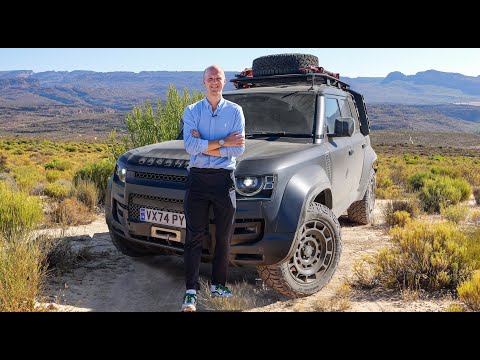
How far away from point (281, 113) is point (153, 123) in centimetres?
559

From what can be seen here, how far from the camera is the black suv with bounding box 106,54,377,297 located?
13.3ft

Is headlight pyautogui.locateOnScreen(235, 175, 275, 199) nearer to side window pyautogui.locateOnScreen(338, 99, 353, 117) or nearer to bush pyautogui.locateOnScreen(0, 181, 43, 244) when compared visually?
side window pyautogui.locateOnScreen(338, 99, 353, 117)

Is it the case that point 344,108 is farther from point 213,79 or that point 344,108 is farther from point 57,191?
point 57,191

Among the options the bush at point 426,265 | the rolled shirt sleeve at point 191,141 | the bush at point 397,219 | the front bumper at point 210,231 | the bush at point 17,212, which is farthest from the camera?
the bush at point 397,219

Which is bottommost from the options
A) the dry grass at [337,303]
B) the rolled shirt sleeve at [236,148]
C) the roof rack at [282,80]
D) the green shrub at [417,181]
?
the green shrub at [417,181]

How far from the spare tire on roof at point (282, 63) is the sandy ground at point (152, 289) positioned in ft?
9.57

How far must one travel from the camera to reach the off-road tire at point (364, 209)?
7680mm

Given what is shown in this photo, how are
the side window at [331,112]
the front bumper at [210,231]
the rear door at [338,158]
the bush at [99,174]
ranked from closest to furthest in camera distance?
the front bumper at [210,231], the rear door at [338,158], the side window at [331,112], the bush at [99,174]

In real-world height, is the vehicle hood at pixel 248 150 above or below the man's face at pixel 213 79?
below

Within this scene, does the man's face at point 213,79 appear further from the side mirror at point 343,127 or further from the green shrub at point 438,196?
the green shrub at point 438,196

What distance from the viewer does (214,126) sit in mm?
3941

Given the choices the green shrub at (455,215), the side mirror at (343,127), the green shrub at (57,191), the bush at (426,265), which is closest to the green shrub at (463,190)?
the green shrub at (455,215)

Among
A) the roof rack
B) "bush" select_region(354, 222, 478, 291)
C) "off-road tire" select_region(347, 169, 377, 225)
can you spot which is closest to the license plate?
"bush" select_region(354, 222, 478, 291)

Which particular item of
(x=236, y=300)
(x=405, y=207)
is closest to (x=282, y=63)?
(x=405, y=207)
